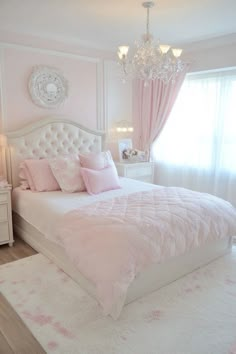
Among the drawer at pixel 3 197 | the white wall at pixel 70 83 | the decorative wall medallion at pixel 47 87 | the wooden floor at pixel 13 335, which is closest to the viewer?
the wooden floor at pixel 13 335

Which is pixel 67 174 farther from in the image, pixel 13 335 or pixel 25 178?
pixel 13 335

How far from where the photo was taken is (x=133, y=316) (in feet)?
6.92

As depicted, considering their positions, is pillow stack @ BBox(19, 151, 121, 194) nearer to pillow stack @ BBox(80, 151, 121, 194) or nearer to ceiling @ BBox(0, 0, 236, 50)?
pillow stack @ BBox(80, 151, 121, 194)

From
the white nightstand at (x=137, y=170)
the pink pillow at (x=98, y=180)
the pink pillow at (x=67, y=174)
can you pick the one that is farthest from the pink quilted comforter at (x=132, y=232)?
the white nightstand at (x=137, y=170)

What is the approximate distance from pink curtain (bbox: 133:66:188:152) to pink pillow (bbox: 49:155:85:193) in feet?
5.93

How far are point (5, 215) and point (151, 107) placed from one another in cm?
291

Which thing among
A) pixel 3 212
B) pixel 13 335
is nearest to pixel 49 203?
pixel 3 212

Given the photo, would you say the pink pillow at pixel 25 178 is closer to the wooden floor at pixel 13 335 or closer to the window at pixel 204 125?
the wooden floor at pixel 13 335

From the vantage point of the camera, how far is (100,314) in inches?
84.5

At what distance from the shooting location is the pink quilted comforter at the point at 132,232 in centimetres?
199

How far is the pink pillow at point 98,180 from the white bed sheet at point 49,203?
8 centimetres

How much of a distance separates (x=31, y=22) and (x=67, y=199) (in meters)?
2.11

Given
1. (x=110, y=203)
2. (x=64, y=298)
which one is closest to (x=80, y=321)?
(x=64, y=298)

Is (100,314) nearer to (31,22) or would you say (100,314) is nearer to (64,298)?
(64,298)
